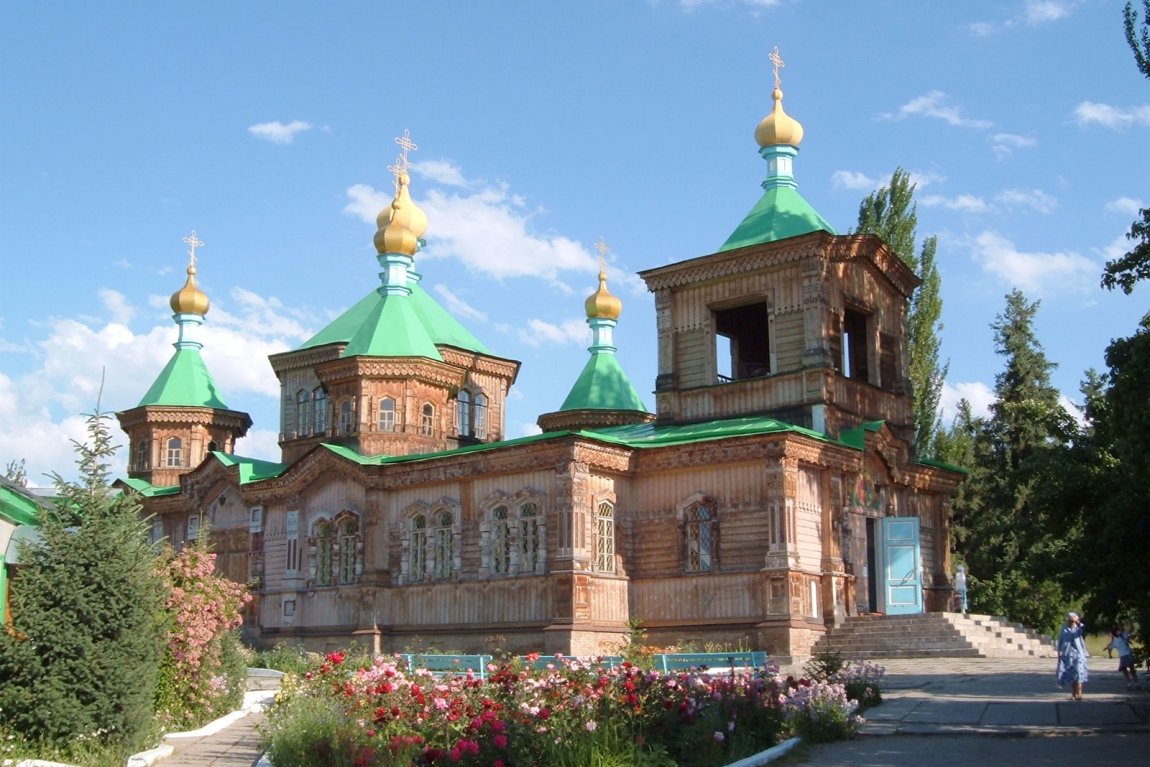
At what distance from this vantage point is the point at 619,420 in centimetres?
3331

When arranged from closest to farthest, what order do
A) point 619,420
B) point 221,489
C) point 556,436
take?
1. point 556,436
2. point 221,489
3. point 619,420

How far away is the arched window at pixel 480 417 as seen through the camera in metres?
32.1

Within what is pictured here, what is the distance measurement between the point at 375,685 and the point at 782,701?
345 cm

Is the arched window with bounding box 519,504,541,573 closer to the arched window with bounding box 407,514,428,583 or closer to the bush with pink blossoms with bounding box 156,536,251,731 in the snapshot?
the arched window with bounding box 407,514,428,583

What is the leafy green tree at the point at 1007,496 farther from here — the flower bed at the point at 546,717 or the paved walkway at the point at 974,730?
the flower bed at the point at 546,717

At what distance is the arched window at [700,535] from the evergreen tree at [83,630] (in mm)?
11953

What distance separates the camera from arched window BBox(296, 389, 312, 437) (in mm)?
32312

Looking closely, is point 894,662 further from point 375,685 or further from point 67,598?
point 67,598

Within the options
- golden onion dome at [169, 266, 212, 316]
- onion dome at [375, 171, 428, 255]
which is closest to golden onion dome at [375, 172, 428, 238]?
onion dome at [375, 171, 428, 255]

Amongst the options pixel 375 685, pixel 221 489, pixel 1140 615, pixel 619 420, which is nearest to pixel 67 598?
pixel 375 685

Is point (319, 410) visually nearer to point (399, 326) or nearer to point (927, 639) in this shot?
point (399, 326)

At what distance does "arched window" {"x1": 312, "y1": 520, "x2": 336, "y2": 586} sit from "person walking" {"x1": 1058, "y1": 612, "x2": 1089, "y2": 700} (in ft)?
52.1

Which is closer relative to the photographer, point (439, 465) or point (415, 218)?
point (439, 465)

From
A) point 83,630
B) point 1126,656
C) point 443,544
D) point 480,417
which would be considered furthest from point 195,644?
point 480,417
